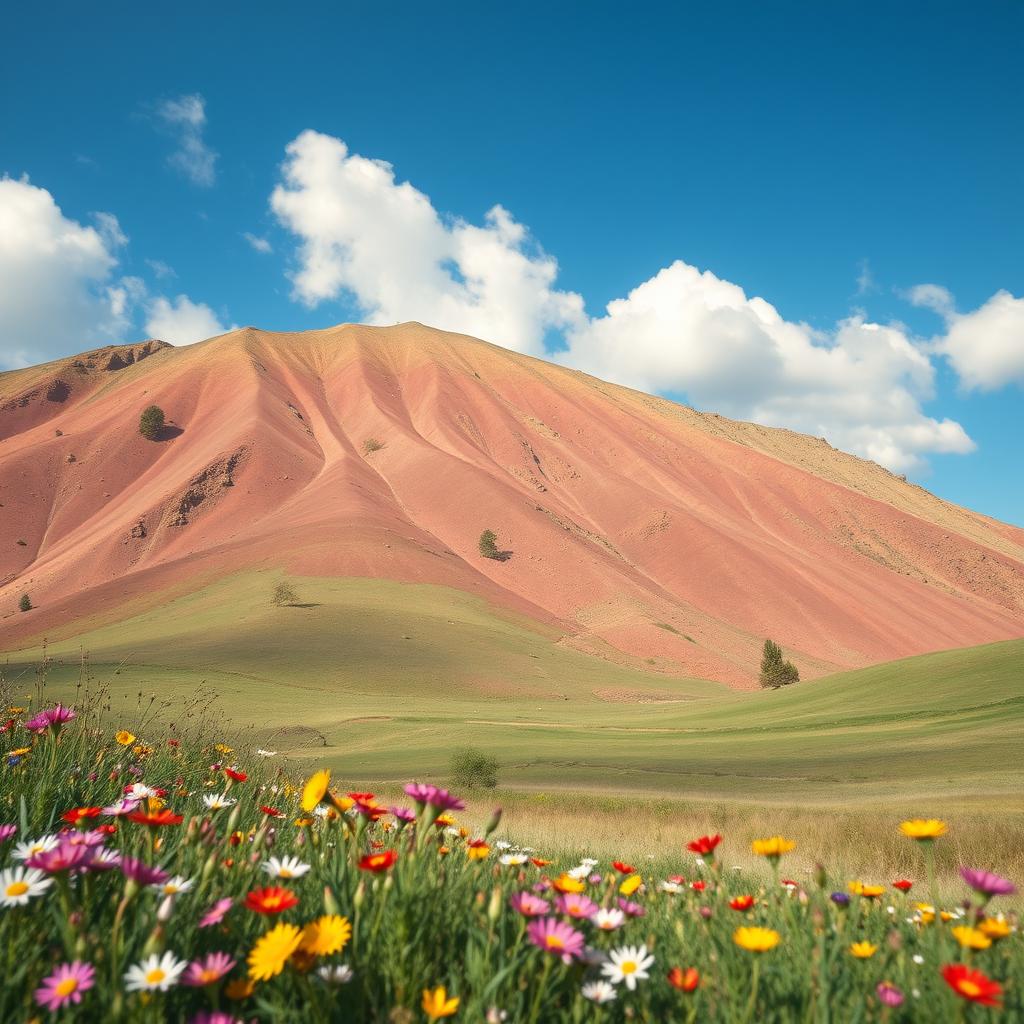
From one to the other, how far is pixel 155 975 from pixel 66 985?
0.16 metres

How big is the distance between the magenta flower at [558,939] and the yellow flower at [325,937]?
0.47 metres

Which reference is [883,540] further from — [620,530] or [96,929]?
[96,929]

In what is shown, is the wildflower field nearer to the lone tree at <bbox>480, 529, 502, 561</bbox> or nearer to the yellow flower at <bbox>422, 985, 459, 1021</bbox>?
the yellow flower at <bbox>422, 985, 459, 1021</bbox>

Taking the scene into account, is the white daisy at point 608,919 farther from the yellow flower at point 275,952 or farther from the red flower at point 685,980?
the yellow flower at point 275,952

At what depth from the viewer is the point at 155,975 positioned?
153cm

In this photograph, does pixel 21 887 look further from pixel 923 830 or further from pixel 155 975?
pixel 923 830

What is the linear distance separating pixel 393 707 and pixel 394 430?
75789 mm

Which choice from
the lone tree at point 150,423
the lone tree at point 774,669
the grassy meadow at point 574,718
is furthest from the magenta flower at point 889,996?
the lone tree at point 150,423

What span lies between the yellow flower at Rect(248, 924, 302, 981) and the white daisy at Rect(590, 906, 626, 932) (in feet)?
2.87

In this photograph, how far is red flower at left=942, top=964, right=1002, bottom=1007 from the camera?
1.44 meters

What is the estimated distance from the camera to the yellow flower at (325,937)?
5.19ft

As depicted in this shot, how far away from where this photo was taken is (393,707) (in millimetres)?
42312

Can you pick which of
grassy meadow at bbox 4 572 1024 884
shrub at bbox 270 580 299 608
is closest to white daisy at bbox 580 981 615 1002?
grassy meadow at bbox 4 572 1024 884

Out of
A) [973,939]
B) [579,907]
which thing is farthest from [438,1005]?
[973,939]
